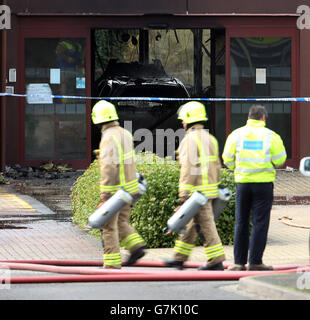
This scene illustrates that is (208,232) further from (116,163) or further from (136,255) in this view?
(116,163)

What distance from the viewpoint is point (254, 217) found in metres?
10.2

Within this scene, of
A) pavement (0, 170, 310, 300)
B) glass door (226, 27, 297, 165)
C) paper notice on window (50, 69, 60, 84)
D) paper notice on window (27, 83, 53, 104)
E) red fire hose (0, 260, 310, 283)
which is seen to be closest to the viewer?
pavement (0, 170, 310, 300)

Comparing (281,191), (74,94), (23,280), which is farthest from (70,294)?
(74,94)

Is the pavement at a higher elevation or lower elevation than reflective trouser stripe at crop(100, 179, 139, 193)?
lower

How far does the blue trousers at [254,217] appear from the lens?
10.1 meters

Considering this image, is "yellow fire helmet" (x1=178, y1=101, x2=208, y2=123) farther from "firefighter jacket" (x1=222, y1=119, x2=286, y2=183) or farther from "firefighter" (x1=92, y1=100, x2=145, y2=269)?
"firefighter" (x1=92, y1=100, x2=145, y2=269)

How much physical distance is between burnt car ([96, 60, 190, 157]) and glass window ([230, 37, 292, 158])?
1213mm

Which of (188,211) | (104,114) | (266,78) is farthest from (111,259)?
(266,78)

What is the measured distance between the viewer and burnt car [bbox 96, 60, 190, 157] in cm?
2166

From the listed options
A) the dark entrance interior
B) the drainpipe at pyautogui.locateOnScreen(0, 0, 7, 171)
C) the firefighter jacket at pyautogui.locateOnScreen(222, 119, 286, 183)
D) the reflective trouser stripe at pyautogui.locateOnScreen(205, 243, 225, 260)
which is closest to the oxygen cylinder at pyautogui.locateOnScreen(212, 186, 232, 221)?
the firefighter jacket at pyautogui.locateOnScreen(222, 119, 286, 183)

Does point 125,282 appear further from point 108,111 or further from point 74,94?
point 74,94

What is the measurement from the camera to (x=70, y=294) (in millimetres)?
8938

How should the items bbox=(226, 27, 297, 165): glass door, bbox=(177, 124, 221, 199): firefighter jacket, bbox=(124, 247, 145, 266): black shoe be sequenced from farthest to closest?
1. bbox=(226, 27, 297, 165): glass door
2. bbox=(124, 247, 145, 266): black shoe
3. bbox=(177, 124, 221, 199): firefighter jacket
